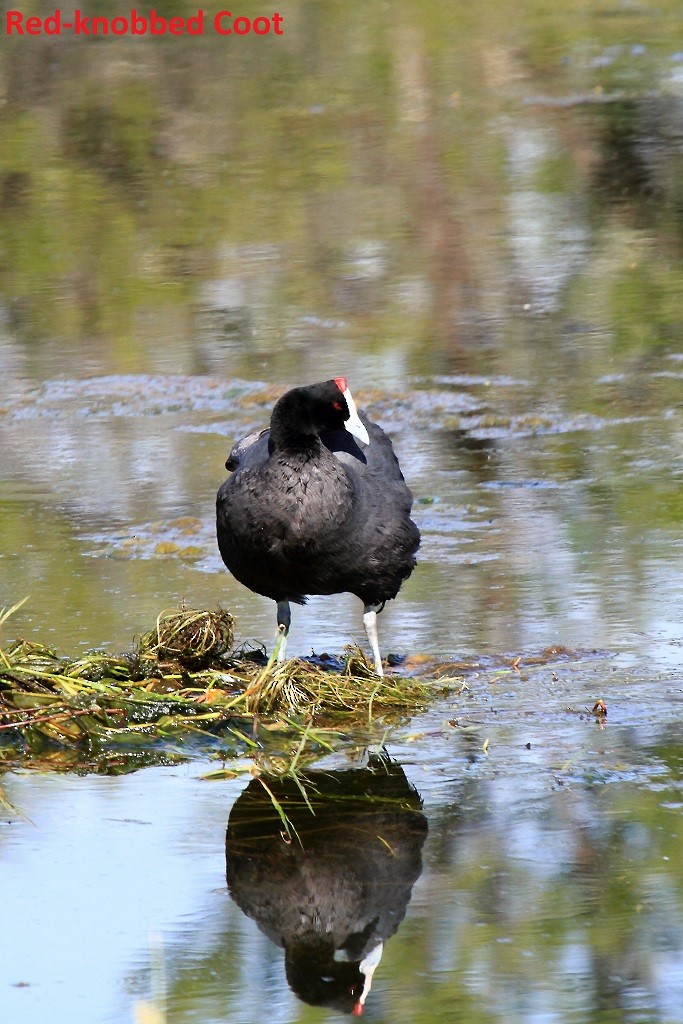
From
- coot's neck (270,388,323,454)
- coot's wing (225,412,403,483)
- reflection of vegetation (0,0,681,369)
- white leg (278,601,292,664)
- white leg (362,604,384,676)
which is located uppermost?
coot's neck (270,388,323,454)

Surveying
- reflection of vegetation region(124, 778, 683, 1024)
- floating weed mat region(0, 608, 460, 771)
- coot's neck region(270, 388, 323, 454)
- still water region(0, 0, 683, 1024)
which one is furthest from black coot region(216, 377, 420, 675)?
reflection of vegetation region(124, 778, 683, 1024)

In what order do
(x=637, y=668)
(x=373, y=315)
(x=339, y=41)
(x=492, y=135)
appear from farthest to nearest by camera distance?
(x=339, y=41)
(x=492, y=135)
(x=373, y=315)
(x=637, y=668)

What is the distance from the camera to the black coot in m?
5.62

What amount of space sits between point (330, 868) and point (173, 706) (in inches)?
51.6

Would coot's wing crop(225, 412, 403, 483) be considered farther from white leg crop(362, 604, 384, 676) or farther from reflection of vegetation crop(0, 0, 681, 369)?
reflection of vegetation crop(0, 0, 681, 369)

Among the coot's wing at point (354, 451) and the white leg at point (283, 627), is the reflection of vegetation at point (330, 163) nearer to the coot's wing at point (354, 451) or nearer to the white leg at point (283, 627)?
the coot's wing at point (354, 451)

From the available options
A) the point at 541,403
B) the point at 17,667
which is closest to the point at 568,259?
the point at 541,403

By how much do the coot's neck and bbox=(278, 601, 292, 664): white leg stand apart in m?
0.58

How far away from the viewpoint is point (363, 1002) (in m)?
3.54

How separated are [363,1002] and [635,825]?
1061 millimetres

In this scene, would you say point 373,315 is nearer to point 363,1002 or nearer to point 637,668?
point 637,668

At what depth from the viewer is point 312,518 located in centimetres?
559

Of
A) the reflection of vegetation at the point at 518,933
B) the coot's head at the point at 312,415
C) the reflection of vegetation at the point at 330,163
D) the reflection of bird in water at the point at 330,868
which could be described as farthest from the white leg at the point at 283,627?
the reflection of vegetation at the point at 330,163

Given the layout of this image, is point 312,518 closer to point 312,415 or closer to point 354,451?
point 312,415
